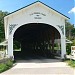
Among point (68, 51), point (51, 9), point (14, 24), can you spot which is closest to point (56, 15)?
point (51, 9)

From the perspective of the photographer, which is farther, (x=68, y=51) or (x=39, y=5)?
(x=68, y=51)

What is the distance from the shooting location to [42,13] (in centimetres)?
2370

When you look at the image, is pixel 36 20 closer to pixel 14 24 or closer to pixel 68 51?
pixel 14 24

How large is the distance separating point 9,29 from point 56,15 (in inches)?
181

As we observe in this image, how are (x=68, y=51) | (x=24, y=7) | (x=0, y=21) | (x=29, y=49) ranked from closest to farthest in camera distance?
(x=24, y=7)
(x=68, y=51)
(x=29, y=49)
(x=0, y=21)

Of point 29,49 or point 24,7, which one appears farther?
point 29,49

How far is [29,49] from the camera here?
168 feet

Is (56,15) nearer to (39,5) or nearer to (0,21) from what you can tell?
(39,5)

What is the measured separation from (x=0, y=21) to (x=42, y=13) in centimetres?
4523

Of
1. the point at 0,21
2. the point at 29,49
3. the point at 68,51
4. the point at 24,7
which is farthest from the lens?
the point at 0,21

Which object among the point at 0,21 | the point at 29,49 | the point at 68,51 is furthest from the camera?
the point at 0,21

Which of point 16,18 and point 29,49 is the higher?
point 16,18

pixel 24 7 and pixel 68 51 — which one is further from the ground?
pixel 24 7

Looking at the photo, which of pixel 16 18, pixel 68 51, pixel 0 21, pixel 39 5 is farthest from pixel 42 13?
pixel 0 21
